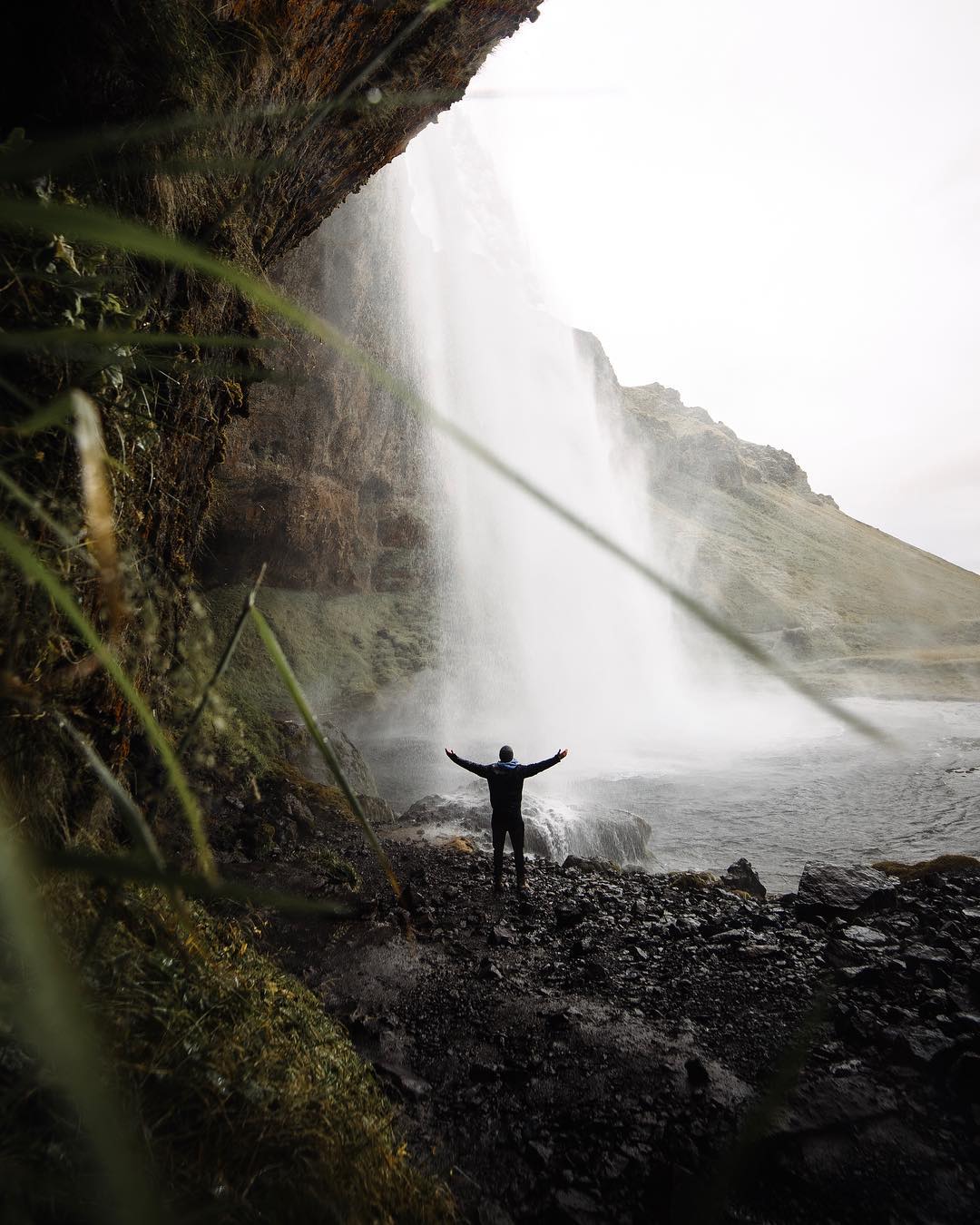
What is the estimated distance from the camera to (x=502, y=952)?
5.05 m

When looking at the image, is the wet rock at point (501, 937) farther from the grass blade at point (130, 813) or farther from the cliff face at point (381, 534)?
the grass blade at point (130, 813)

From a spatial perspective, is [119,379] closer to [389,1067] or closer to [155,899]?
[155,899]

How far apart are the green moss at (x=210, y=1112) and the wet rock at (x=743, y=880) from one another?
674 cm

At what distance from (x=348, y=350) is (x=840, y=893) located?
710 centimetres

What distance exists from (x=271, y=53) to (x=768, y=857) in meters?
11.9

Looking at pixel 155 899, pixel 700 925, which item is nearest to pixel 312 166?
pixel 155 899

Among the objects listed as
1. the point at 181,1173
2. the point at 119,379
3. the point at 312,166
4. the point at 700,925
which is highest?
the point at 312,166

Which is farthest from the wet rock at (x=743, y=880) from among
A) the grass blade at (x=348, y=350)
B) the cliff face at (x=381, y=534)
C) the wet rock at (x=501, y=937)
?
the grass blade at (x=348, y=350)

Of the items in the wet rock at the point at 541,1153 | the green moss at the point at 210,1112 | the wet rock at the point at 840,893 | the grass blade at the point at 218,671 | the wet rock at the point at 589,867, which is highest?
the grass blade at the point at 218,671

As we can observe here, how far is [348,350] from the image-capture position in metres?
0.53

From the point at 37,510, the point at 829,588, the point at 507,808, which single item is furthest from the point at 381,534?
the point at 829,588

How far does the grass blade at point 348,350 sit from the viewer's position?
16.2 inches

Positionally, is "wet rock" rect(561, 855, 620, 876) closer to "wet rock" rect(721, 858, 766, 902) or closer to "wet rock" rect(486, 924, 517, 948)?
"wet rock" rect(721, 858, 766, 902)

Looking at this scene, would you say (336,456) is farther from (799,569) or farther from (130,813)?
(799,569)
